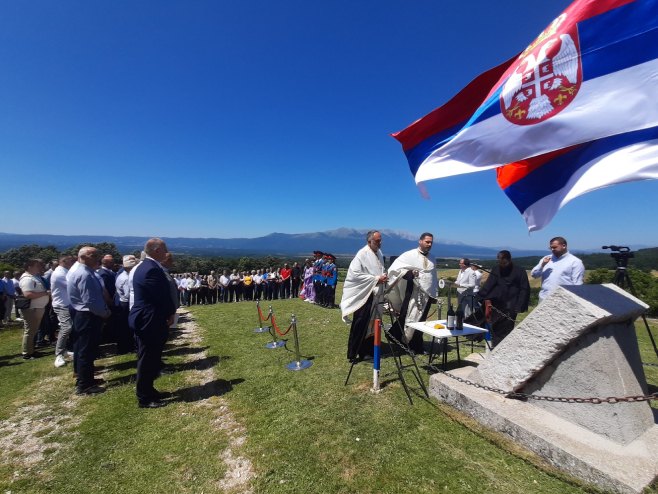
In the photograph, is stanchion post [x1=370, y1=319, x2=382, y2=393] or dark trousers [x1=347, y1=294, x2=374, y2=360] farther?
dark trousers [x1=347, y1=294, x2=374, y2=360]

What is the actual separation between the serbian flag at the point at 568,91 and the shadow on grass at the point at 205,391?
471 centimetres

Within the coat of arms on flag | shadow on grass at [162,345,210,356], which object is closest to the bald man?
shadow on grass at [162,345,210,356]

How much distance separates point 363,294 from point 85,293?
4.91m

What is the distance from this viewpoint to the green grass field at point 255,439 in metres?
3.05

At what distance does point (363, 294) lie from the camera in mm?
6250

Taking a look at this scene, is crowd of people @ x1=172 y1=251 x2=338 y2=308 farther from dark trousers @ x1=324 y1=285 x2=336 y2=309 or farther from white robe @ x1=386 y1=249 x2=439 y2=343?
white robe @ x1=386 y1=249 x2=439 y2=343

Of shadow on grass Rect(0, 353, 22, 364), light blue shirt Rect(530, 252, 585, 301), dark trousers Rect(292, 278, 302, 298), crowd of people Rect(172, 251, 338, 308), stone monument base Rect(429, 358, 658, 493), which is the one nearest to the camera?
stone monument base Rect(429, 358, 658, 493)

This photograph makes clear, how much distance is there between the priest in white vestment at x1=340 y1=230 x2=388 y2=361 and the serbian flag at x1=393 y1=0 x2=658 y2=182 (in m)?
2.52

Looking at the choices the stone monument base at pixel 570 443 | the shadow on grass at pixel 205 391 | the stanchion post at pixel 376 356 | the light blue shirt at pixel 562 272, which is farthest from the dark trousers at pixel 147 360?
the light blue shirt at pixel 562 272

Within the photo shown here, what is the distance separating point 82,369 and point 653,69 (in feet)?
27.1

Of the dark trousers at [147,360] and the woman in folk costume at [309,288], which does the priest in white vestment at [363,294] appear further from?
the woman in folk costume at [309,288]

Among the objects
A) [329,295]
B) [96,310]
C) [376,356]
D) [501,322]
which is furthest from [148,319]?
[329,295]

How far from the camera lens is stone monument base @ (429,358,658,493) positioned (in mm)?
2635

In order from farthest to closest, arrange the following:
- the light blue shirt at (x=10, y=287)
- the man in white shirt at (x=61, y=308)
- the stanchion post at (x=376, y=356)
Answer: the light blue shirt at (x=10, y=287), the man in white shirt at (x=61, y=308), the stanchion post at (x=376, y=356)
